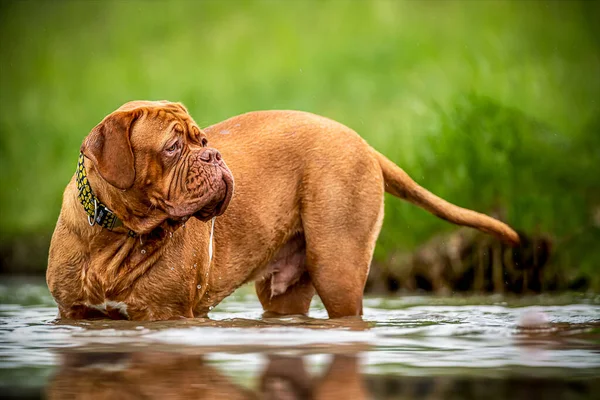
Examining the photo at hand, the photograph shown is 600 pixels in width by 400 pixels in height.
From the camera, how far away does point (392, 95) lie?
1216 cm

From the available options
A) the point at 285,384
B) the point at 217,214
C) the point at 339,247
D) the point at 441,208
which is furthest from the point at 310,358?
the point at 441,208

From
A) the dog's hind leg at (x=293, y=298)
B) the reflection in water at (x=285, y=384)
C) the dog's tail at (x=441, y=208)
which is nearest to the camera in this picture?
the reflection in water at (x=285, y=384)

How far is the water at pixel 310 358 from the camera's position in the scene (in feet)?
9.90

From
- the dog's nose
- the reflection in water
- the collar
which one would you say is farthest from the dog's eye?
the reflection in water

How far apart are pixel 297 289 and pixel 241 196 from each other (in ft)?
2.92

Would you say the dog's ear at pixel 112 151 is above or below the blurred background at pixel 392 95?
below

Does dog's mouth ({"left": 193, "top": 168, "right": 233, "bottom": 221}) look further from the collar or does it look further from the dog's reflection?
the dog's reflection

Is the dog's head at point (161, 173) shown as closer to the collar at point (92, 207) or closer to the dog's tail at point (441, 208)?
the collar at point (92, 207)

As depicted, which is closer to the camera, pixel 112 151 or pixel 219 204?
pixel 112 151

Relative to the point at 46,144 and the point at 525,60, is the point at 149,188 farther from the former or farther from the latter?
the point at 525,60


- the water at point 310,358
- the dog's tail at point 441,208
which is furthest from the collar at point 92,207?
the dog's tail at point 441,208

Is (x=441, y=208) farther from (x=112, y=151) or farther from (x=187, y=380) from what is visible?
(x=187, y=380)

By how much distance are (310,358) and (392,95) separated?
28.7 feet

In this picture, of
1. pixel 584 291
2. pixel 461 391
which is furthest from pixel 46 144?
pixel 461 391
